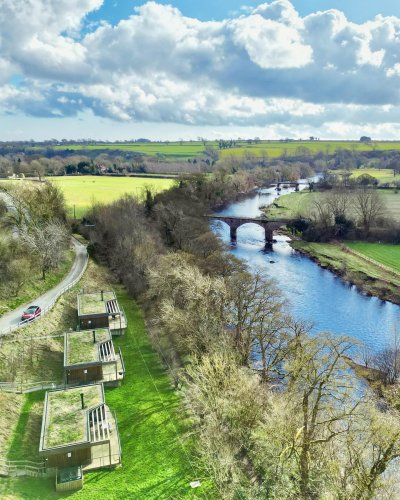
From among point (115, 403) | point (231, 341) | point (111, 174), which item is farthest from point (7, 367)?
point (111, 174)

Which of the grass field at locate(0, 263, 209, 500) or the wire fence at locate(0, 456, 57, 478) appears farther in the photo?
the wire fence at locate(0, 456, 57, 478)

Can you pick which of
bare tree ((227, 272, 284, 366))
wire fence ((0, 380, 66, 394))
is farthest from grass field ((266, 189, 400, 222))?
wire fence ((0, 380, 66, 394))

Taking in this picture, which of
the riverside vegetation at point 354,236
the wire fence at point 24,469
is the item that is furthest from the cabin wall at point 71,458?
the riverside vegetation at point 354,236

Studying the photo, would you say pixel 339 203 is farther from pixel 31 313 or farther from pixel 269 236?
pixel 31 313

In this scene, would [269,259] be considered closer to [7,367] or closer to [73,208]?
[73,208]

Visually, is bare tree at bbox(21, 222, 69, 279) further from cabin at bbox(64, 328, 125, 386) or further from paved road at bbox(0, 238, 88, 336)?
cabin at bbox(64, 328, 125, 386)

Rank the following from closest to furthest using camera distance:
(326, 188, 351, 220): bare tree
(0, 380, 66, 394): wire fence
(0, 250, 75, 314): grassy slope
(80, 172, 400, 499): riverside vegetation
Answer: (80, 172, 400, 499): riverside vegetation → (0, 380, 66, 394): wire fence → (0, 250, 75, 314): grassy slope → (326, 188, 351, 220): bare tree

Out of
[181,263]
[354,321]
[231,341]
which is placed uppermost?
[181,263]
